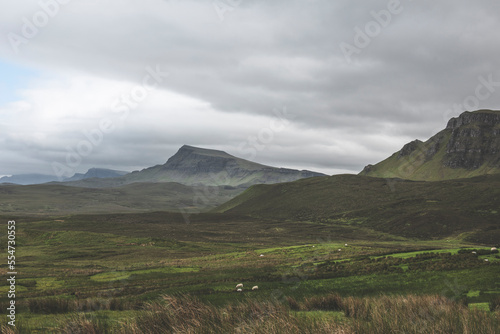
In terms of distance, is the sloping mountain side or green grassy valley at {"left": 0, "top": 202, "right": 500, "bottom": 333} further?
the sloping mountain side

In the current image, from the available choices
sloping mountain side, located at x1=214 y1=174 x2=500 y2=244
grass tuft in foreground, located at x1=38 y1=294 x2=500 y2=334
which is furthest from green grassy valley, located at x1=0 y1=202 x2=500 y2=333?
sloping mountain side, located at x1=214 y1=174 x2=500 y2=244

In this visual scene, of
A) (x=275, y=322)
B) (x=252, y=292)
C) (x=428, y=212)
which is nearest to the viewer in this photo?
(x=275, y=322)

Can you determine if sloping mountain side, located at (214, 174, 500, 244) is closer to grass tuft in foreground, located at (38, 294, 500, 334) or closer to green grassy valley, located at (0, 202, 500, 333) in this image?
green grassy valley, located at (0, 202, 500, 333)

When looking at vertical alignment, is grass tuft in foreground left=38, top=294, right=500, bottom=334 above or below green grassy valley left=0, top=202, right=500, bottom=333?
above

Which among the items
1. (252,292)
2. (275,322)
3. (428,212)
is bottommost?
(252,292)

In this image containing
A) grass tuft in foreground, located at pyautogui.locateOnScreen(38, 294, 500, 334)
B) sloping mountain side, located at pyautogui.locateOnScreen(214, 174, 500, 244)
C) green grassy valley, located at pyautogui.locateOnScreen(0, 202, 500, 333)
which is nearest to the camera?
grass tuft in foreground, located at pyautogui.locateOnScreen(38, 294, 500, 334)

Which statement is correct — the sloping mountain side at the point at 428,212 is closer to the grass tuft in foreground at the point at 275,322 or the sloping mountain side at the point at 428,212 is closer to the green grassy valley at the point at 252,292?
the green grassy valley at the point at 252,292

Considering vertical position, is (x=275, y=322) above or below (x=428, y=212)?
above

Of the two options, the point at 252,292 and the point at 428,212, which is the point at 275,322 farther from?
the point at 428,212

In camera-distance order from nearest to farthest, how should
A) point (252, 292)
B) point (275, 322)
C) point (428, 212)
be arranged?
point (275, 322)
point (252, 292)
point (428, 212)

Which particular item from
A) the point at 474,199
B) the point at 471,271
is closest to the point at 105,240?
the point at 471,271

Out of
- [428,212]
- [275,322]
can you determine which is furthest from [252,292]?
[428,212]

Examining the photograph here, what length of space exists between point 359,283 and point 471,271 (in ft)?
26.7

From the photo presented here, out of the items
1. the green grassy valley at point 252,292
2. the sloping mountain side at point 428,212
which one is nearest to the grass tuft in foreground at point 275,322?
the green grassy valley at point 252,292
